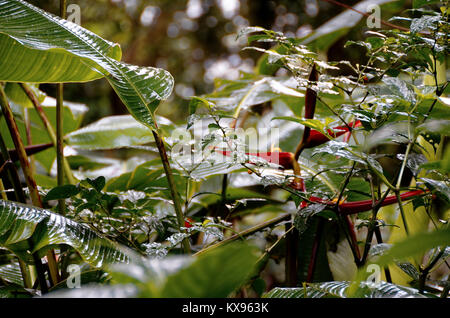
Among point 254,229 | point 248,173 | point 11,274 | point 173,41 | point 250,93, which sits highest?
point 173,41

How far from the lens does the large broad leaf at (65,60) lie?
1.86ft

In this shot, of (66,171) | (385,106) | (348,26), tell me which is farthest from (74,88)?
(385,106)

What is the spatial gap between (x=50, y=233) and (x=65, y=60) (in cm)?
29

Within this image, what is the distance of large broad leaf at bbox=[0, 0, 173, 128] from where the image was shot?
0.57 meters

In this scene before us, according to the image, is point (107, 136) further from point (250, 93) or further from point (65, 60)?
point (65, 60)

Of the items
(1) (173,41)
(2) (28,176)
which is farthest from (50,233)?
(1) (173,41)

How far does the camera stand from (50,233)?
54 cm

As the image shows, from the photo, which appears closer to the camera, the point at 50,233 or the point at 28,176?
the point at 50,233

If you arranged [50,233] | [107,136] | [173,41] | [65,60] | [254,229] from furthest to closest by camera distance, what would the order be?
[173,41] → [107,136] → [254,229] → [65,60] → [50,233]

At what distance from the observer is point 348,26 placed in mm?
993

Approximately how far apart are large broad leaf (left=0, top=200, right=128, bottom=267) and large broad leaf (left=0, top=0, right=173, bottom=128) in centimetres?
19

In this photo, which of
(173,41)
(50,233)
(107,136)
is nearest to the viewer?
(50,233)
